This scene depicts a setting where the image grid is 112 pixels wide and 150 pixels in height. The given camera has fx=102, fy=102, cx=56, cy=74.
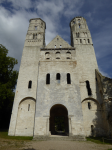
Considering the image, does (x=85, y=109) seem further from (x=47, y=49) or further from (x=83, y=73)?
(x=47, y=49)

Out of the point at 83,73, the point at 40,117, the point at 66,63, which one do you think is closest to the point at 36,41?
the point at 66,63

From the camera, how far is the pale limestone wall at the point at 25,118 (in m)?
14.6

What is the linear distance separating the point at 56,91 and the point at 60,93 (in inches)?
26.1

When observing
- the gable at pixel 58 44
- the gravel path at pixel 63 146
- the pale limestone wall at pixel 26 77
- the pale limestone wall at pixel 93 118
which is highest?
the gable at pixel 58 44

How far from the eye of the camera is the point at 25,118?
15.4 m

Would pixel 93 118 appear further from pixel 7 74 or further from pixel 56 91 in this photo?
pixel 7 74

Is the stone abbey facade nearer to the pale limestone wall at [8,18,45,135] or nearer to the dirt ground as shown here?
the pale limestone wall at [8,18,45,135]

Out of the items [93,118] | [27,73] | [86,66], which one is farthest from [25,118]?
[86,66]

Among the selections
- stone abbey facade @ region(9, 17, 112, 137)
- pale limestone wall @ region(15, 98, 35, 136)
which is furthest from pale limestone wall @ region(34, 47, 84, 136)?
pale limestone wall @ region(15, 98, 35, 136)

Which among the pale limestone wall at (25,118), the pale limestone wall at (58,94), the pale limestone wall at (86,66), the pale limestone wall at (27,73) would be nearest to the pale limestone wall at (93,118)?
the pale limestone wall at (86,66)

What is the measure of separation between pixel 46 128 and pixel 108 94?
9.53 meters

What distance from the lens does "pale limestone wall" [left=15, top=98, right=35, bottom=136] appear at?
48.0 ft

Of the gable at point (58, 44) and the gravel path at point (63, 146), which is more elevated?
the gable at point (58, 44)

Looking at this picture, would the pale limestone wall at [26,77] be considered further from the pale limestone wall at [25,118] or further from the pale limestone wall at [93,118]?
the pale limestone wall at [93,118]
